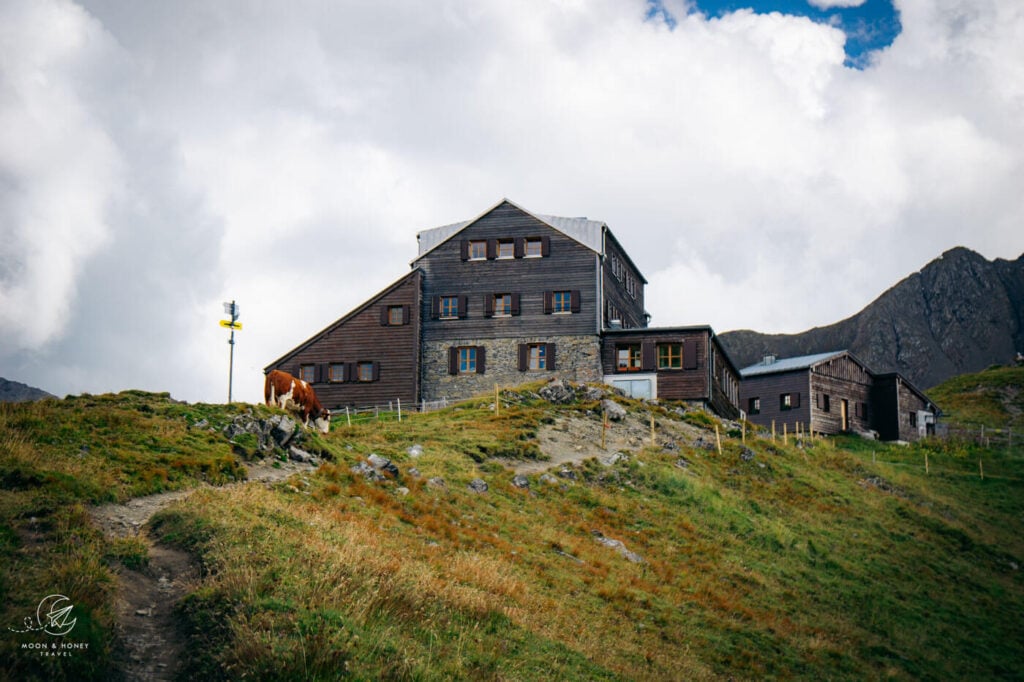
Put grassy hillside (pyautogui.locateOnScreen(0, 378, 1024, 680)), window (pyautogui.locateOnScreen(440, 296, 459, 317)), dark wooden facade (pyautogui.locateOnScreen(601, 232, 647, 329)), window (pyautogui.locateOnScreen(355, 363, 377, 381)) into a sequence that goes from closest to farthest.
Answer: grassy hillside (pyautogui.locateOnScreen(0, 378, 1024, 680)) < window (pyautogui.locateOnScreen(355, 363, 377, 381)) < window (pyautogui.locateOnScreen(440, 296, 459, 317)) < dark wooden facade (pyautogui.locateOnScreen(601, 232, 647, 329))

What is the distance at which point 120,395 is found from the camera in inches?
1115

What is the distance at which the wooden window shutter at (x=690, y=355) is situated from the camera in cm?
5572

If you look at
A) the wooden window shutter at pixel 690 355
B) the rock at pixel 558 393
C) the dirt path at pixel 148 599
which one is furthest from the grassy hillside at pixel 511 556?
the wooden window shutter at pixel 690 355

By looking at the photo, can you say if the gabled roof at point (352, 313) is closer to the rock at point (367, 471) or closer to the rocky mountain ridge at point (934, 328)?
the rock at point (367, 471)

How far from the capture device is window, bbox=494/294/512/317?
58656mm

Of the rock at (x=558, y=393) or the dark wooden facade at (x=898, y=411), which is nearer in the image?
the rock at (x=558, y=393)

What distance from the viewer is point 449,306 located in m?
59.4

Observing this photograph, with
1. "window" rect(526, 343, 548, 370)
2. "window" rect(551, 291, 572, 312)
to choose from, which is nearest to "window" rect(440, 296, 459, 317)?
"window" rect(526, 343, 548, 370)

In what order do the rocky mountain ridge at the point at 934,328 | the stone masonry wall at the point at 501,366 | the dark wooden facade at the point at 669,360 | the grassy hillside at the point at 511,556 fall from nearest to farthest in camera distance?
the grassy hillside at the point at 511,556
the dark wooden facade at the point at 669,360
the stone masonry wall at the point at 501,366
the rocky mountain ridge at the point at 934,328

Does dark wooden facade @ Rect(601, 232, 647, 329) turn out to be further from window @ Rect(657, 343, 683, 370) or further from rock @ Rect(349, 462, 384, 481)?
rock @ Rect(349, 462, 384, 481)

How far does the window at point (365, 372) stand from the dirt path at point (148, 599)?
128 ft

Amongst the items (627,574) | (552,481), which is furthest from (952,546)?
(627,574)

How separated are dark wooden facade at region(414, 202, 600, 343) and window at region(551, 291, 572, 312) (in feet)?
0.50

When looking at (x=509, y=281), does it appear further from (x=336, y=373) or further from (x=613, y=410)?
(x=613, y=410)
